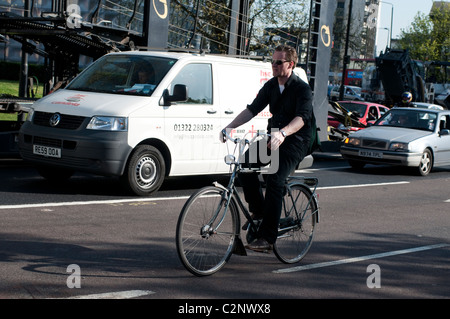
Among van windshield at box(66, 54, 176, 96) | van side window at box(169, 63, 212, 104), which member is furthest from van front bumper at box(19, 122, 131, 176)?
van side window at box(169, 63, 212, 104)

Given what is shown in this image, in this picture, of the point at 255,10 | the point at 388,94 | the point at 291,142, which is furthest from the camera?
the point at 255,10

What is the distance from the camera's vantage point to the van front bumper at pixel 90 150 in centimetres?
944

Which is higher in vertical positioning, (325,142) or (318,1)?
(318,1)

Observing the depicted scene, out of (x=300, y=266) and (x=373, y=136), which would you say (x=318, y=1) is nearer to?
(x=373, y=136)

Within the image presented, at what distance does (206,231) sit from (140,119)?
4.31m

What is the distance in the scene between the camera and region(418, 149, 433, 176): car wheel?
53.9 ft

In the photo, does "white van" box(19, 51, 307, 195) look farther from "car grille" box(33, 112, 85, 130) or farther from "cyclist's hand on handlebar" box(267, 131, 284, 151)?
"cyclist's hand on handlebar" box(267, 131, 284, 151)

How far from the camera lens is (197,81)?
10781 mm

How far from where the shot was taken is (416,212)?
10.6 meters

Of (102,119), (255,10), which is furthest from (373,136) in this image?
(255,10)

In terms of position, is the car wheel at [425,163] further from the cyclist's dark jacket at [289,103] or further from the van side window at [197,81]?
the cyclist's dark jacket at [289,103]

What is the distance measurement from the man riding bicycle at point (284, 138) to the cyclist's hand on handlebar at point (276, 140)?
9.1 inches

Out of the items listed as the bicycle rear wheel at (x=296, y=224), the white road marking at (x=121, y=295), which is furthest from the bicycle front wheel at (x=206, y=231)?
the bicycle rear wheel at (x=296, y=224)
